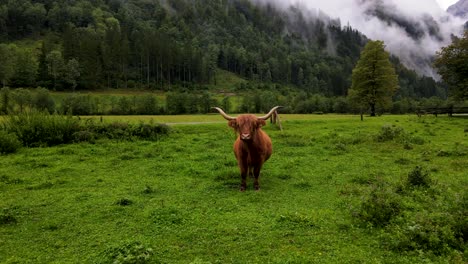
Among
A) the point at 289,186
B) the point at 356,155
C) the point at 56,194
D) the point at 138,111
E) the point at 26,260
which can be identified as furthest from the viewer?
the point at 138,111

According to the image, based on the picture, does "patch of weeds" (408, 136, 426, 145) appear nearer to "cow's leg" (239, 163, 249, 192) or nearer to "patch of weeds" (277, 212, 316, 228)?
"cow's leg" (239, 163, 249, 192)

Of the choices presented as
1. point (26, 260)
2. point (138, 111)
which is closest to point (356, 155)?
point (26, 260)

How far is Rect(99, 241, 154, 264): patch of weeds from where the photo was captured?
6758 millimetres

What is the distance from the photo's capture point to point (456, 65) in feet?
170

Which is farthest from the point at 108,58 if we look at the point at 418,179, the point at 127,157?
the point at 418,179

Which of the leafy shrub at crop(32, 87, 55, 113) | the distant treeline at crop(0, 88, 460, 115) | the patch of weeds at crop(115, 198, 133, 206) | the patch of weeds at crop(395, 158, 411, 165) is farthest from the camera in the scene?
the leafy shrub at crop(32, 87, 55, 113)

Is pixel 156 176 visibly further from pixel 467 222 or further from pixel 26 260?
pixel 467 222

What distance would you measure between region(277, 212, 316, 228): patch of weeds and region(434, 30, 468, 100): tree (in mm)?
53379

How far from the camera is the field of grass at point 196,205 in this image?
747cm

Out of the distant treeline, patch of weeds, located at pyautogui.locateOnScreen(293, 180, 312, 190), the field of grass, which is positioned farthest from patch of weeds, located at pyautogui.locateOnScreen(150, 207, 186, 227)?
the distant treeline

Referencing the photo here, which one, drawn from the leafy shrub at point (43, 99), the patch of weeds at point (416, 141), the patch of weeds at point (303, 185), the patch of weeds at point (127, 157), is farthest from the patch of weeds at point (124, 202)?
the leafy shrub at point (43, 99)

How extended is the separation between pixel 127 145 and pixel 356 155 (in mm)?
14554

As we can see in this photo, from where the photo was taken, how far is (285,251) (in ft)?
24.5

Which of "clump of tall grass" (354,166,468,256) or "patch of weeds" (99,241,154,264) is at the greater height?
"clump of tall grass" (354,166,468,256)
